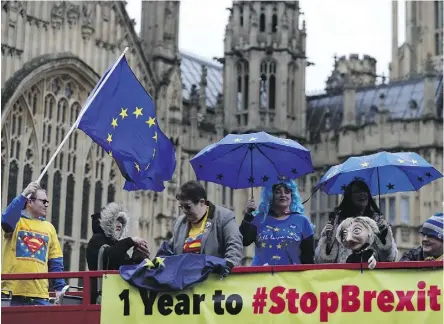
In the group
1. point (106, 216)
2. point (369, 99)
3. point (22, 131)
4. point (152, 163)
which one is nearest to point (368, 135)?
point (369, 99)

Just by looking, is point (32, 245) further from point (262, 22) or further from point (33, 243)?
point (262, 22)

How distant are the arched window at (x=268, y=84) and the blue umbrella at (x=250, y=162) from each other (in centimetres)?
2158

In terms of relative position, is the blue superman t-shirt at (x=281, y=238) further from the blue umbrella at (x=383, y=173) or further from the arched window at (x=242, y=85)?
the arched window at (x=242, y=85)

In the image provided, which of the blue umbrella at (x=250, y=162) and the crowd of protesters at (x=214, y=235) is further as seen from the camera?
the blue umbrella at (x=250, y=162)

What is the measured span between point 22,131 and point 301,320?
20.6 metres

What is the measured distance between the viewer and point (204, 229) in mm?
9875

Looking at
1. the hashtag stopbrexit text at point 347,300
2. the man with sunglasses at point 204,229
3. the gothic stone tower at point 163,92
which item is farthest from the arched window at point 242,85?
the hashtag stopbrexit text at point 347,300

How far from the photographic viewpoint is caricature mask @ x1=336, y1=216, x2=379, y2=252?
9.44 meters

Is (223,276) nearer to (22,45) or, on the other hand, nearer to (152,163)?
(152,163)

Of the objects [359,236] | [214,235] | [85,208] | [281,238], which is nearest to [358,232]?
[359,236]

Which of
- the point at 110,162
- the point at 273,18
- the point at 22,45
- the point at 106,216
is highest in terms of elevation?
the point at 273,18

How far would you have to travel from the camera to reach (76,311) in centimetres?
991

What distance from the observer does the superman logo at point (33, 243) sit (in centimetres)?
1091

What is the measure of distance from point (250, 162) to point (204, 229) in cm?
353
